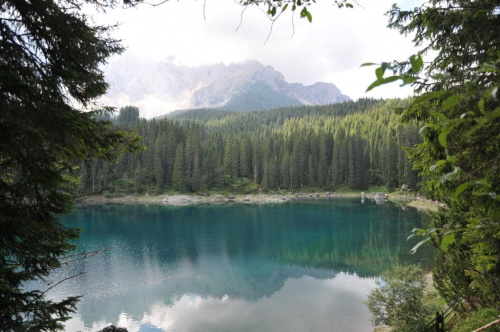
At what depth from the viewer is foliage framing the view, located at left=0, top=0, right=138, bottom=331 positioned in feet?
13.1

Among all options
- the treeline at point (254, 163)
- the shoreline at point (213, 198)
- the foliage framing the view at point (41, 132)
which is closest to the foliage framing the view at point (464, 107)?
the foliage framing the view at point (41, 132)

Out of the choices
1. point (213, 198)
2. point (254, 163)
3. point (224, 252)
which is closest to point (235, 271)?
point (224, 252)

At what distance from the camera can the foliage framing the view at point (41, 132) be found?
4.00m

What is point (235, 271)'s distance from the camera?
26.5 meters

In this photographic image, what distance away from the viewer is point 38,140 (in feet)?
13.7

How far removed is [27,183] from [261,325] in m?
15.7

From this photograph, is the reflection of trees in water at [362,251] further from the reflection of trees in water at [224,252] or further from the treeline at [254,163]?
the treeline at [254,163]

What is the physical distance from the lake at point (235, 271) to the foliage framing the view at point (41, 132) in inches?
60.0

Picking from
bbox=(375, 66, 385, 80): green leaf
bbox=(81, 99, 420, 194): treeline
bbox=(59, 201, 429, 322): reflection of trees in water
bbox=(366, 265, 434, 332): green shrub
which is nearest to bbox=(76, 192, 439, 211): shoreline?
bbox=(81, 99, 420, 194): treeline

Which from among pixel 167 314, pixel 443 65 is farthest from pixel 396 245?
pixel 443 65

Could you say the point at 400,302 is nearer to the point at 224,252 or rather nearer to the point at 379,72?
the point at 379,72

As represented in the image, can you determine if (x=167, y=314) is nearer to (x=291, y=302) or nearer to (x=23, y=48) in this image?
(x=291, y=302)

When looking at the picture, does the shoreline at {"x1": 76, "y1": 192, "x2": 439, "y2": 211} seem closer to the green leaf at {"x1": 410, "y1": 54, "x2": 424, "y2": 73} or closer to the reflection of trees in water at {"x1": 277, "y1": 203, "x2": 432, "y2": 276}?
the reflection of trees in water at {"x1": 277, "y1": 203, "x2": 432, "y2": 276}

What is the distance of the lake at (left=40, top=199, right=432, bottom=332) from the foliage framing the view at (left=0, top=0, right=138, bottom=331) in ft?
5.00
